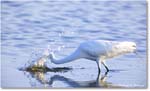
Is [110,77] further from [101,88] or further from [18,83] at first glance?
[18,83]

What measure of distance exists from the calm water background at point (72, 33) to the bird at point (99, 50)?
0.07 feet

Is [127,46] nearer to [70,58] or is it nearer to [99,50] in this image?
[99,50]

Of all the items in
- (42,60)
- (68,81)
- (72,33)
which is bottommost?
(68,81)

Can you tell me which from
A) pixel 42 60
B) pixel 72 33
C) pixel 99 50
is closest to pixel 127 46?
pixel 99 50

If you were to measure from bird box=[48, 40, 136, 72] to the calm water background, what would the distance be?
2cm

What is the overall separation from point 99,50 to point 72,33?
0.54ft

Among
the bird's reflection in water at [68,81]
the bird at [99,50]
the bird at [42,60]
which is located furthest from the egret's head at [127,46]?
the bird at [42,60]

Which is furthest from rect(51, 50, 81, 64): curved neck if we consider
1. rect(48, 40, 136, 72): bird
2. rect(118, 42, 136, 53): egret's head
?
rect(118, 42, 136, 53): egret's head

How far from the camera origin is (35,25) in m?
1.90

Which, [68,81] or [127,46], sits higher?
[127,46]

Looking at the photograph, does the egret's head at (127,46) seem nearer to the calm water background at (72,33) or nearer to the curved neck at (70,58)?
the calm water background at (72,33)

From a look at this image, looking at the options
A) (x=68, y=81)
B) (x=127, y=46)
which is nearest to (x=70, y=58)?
(x=68, y=81)

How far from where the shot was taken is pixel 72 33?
1.90 metres

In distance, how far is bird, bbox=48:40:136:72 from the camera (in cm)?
189
